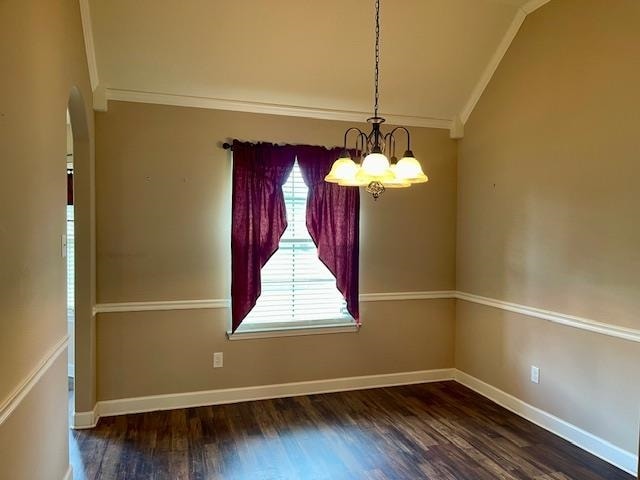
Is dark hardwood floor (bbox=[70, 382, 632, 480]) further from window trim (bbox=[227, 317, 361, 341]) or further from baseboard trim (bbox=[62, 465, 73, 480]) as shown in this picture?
window trim (bbox=[227, 317, 361, 341])

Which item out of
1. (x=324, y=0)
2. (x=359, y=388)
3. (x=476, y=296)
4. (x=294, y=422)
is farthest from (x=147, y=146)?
(x=476, y=296)

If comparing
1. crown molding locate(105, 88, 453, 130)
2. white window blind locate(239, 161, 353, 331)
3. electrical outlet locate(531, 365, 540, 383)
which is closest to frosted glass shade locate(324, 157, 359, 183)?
white window blind locate(239, 161, 353, 331)

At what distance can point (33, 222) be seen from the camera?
6.15ft

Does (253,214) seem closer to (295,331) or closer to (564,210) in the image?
(295,331)

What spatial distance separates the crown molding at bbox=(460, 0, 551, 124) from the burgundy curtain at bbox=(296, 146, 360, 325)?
1287mm

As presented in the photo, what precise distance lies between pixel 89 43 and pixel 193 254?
64.7 inches

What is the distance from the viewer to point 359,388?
161 inches

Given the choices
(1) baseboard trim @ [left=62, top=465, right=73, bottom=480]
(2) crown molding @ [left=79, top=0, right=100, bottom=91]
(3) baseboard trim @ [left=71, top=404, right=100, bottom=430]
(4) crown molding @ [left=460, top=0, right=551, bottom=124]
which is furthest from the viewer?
(4) crown molding @ [left=460, top=0, right=551, bottom=124]

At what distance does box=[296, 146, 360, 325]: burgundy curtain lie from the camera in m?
3.83

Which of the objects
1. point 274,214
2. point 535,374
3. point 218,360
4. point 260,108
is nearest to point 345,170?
point 274,214

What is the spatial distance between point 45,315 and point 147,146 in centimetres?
180

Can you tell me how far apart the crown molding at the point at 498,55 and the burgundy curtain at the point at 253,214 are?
5.51ft

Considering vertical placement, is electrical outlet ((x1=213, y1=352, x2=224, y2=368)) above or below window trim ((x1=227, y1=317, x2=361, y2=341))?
below

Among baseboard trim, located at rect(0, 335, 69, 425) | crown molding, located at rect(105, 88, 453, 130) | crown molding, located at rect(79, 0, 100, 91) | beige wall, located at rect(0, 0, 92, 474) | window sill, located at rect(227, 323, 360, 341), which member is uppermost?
crown molding, located at rect(79, 0, 100, 91)
